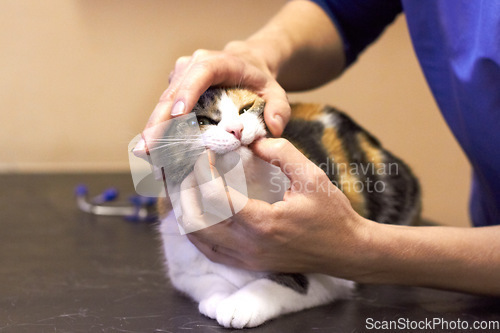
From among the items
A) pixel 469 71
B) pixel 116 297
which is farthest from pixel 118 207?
pixel 469 71

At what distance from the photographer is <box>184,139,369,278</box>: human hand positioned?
70cm

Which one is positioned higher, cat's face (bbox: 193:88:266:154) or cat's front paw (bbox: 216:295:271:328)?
cat's face (bbox: 193:88:266:154)

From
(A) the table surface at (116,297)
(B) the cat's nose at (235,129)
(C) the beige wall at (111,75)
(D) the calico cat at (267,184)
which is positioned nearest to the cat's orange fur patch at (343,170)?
(D) the calico cat at (267,184)

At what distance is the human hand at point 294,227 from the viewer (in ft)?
2.31

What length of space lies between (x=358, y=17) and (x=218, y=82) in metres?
0.58

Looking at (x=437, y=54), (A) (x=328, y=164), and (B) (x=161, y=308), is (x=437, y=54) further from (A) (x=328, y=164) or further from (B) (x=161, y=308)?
(B) (x=161, y=308)

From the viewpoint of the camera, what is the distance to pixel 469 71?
0.87 m

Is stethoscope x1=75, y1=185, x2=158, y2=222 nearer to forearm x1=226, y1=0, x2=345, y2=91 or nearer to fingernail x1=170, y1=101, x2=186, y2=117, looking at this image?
forearm x1=226, y1=0, x2=345, y2=91

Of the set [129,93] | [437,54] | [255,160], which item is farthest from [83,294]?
[129,93]

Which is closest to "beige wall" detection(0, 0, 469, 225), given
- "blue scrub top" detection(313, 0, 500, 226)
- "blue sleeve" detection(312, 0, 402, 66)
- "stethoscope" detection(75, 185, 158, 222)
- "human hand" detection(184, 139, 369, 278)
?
"stethoscope" detection(75, 185, 158, 222)

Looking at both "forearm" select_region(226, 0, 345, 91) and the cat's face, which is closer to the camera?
the cat's face

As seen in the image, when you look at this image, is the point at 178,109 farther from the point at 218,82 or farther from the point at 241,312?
the point at 241,312

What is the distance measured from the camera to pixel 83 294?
875 mm

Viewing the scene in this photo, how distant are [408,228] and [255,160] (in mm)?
264
